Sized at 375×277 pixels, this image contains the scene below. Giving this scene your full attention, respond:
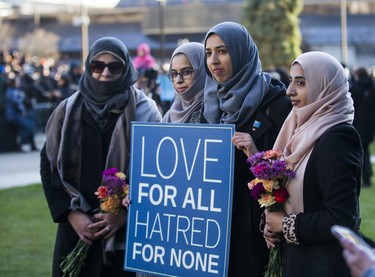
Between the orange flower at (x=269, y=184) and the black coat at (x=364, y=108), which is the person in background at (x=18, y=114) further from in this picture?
the orange flower at (x=269, y=184)

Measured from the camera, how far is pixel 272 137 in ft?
14.1

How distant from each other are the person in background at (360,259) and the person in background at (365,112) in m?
10.7

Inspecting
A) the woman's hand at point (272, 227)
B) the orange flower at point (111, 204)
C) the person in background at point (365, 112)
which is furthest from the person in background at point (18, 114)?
the woman's hand at point (272, 227)

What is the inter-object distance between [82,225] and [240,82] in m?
1.39

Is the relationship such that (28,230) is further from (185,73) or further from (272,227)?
(272,227)

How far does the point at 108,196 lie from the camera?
4762 millimetres

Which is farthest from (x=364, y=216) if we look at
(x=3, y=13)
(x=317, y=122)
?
(x=3, y=13)

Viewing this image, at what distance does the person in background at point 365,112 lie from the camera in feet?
43.4

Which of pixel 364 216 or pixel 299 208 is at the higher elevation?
pixel 299 208

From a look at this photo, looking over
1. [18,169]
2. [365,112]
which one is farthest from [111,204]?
[18,169]

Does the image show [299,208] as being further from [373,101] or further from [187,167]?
[373,101]

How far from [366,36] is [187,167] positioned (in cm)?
4588

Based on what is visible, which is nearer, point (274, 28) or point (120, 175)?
point (120, 175)

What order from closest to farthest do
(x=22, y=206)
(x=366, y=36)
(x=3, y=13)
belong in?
(x=22, y=206) → (x=366, y=36) → (x=3, y=13)
